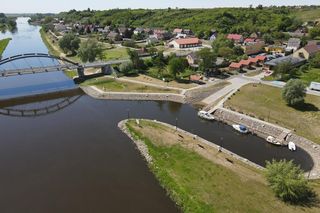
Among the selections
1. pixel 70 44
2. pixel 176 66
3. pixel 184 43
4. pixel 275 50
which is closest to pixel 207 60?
pixel 176 66

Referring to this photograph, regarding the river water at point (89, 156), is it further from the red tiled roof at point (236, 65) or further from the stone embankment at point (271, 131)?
the red tiled roof at point (236, 65)

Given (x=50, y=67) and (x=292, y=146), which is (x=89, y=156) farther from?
(x=50, y=67)

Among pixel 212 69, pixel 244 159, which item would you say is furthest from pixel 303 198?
pixel 212 69

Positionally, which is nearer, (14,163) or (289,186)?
(289,186)

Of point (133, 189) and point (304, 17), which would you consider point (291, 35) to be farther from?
point (133, 189)

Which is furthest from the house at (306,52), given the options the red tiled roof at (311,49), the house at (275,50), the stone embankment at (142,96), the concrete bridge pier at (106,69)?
the concrete bridge pier at (106,69)

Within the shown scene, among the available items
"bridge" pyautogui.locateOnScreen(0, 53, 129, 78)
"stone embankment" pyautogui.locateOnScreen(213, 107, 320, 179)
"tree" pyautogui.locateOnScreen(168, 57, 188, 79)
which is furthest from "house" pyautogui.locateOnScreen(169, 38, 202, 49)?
"stone embankment" pyautogui.locateOnScreen(213, 107, 320, 179)

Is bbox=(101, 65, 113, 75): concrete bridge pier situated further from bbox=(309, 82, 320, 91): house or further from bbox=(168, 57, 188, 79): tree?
bbox=(309, 82, 320, 91): house
